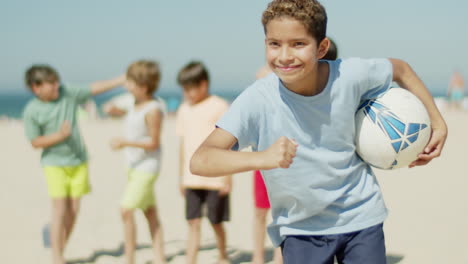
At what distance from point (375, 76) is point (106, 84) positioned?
327 centimetres

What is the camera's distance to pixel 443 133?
9.78 feet

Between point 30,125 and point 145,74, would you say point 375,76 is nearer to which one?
point 145,74

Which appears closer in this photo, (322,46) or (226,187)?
(322,46)

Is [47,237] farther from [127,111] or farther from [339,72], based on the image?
[339,72]

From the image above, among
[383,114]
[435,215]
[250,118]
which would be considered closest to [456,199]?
[435,215]

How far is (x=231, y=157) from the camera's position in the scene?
225cm

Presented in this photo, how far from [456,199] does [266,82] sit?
594cm

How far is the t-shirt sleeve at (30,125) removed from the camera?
5172 millimetres

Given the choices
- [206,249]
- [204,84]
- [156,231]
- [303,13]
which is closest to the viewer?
[303,13]

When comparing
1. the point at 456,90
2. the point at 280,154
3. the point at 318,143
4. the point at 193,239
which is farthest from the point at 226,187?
the point at 456,90

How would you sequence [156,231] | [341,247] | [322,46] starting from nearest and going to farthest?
[322,46]
[341,247]
[156,231]

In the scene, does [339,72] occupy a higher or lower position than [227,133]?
higher

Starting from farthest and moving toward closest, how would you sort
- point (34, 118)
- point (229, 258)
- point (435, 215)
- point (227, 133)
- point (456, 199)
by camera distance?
point (456, 199), point (435, 215), point (229, 258), point (34, 118), point (227, 133)

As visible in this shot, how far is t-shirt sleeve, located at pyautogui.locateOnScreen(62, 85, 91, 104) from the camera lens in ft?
17.7
